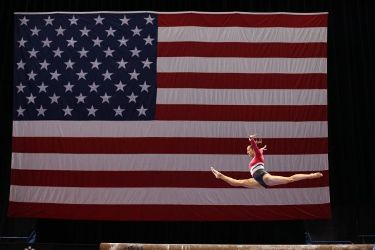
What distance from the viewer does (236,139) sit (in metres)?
7.79

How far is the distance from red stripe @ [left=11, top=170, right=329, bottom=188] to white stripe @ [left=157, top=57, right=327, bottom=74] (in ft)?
5.88

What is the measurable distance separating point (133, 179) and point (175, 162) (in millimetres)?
776

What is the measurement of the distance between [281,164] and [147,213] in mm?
2443

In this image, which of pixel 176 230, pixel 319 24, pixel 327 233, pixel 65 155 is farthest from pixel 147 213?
pixel 319 24

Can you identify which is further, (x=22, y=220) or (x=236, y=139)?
(x=22, y=220)

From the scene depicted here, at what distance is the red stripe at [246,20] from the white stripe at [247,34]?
73 millimetres

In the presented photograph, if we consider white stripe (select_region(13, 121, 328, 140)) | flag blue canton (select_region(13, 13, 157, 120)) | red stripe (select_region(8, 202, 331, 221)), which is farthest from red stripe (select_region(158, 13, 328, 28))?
red stripe (select_region(8, 202, 331, 221))

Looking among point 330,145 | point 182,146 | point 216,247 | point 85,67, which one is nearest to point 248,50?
point 182,146

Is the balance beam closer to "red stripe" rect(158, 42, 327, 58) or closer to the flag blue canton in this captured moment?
the flag blue canton

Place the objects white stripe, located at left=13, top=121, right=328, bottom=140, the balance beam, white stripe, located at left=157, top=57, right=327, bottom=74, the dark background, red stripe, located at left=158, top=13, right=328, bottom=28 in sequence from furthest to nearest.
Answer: the dark background → red stripe, located at left=158, top=13, right=328, bottom=28 → white stripe, located at left=157, top=57, right=327, bottom=74 → white stripe, located at left=13, top=121, right=328, bottom=140 → the balance beam

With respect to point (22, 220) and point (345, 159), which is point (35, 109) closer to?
point (22, 220)

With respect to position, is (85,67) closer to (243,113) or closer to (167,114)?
(167,114)

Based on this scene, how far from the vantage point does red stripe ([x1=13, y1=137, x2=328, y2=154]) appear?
7.77 m

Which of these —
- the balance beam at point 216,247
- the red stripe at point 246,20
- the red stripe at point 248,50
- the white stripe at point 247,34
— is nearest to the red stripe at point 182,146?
the red stripe at point 248,50
